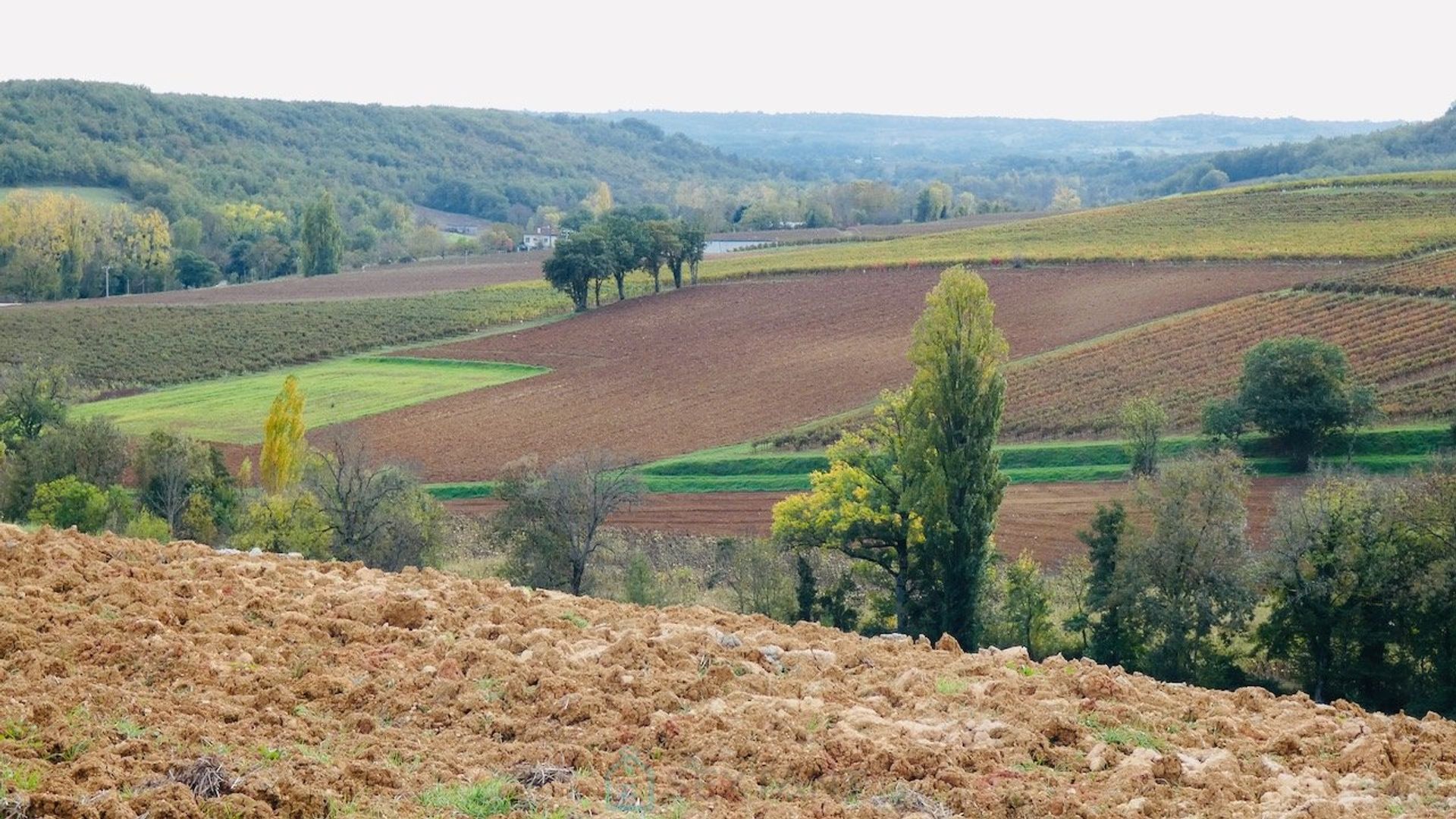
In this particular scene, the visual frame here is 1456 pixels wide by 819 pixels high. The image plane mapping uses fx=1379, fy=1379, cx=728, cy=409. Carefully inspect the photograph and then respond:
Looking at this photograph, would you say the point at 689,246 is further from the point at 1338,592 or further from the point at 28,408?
the point at 1338,592

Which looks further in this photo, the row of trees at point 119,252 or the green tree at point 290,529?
the row of trees at point 119,252

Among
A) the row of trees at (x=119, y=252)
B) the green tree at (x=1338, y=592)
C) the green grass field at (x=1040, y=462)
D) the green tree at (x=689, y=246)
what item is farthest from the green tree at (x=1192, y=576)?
the row of trees at (x=119, y=252)

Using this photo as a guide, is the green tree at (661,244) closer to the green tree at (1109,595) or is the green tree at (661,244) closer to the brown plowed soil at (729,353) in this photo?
the brown plowed soil at (729,353)

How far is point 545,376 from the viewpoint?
268 feet

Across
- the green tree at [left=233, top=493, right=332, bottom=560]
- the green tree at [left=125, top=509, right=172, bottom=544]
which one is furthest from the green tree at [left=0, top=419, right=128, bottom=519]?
the green tree at [left=233, top=493, right=332, bottom=560]

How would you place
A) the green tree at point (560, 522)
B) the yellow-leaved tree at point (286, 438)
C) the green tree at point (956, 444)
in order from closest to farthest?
the green tree at point (956, 444) < the green tree at point (560, 522) < the yellow-leaved tree at point (286, 438)

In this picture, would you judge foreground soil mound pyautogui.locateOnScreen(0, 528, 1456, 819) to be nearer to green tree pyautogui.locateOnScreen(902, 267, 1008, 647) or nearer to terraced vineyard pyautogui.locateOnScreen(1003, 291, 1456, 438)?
green tree pyautogui.locateOnScreen(902, 267, 1008, 647)

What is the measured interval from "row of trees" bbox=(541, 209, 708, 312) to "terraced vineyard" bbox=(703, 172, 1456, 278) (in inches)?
254

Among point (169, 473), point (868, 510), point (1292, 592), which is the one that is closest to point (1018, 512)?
point (868, 510)

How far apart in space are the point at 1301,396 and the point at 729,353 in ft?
125

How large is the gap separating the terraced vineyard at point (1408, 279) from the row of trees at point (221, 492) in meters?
52.5

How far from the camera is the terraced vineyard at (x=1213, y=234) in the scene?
301 feet

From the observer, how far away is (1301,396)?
53.9m

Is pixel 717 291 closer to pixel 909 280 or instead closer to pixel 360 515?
pixel 909 280
